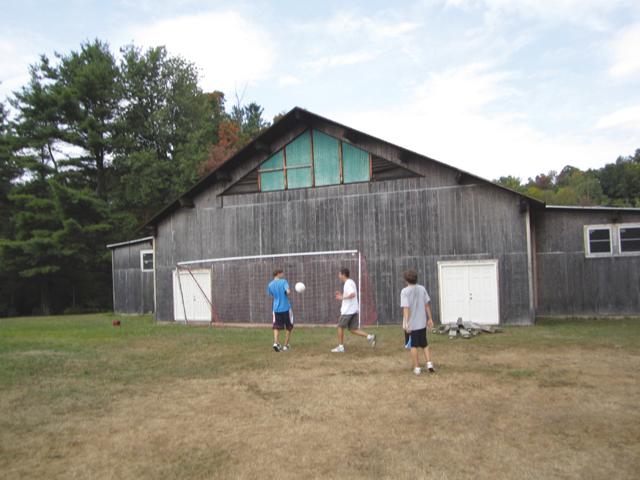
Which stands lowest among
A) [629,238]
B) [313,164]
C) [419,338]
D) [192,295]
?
[419,338]

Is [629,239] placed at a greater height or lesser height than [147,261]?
greater

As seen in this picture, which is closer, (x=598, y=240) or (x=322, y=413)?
(x=322, y=413)

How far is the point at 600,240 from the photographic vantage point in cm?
1784

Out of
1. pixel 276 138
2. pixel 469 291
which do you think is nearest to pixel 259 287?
pixel 276 138

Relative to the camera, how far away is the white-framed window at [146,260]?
2538 cm

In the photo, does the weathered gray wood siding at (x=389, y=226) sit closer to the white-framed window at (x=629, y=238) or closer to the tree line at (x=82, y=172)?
the white-framed window at (x=629, y=238)

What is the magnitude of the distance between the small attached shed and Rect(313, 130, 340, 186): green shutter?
10206 millimetres

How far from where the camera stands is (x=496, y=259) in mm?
16438

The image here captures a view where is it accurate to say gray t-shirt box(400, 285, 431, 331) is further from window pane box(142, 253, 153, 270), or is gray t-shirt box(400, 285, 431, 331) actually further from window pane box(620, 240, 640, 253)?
window pane box(142, 253, 153, 270)

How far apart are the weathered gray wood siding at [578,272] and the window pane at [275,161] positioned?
8.80 meters

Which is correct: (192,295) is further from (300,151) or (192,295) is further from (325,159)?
(325,159)

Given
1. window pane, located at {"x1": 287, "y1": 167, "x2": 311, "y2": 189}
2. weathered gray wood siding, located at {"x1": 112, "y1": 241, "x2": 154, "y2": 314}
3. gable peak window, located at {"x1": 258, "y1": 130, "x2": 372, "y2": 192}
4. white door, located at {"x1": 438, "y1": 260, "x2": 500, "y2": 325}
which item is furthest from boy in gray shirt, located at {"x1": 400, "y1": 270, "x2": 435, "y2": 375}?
weathered gray wood siding, located at {"x1": 112, "y1": 241, "x2": 154, "y2": 314}

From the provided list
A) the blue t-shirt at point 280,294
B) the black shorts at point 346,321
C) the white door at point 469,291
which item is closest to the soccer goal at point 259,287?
the white door at point 469,291

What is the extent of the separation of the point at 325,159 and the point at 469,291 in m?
6.28
